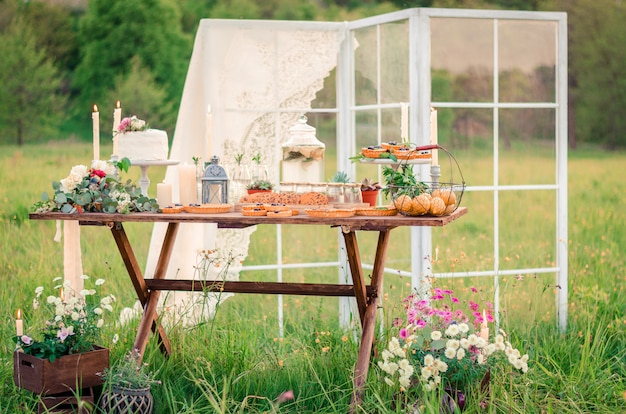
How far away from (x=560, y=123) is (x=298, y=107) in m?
1.79

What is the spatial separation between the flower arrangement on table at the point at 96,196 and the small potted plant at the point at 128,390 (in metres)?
0.77

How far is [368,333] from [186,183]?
124 centimetres

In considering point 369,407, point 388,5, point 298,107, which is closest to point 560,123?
point 298,107

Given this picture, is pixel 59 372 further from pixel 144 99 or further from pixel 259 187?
pixel 144 99

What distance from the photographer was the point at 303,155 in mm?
4488

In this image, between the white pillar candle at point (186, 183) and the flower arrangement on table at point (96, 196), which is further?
the white pillar candle at point (186, 183)

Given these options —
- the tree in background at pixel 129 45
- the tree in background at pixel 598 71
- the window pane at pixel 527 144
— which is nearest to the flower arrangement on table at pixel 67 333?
the window pane at pixel 527 144

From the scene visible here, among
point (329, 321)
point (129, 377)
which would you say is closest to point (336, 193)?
point (129, 377)

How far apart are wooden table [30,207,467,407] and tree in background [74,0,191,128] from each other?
7.81 metres

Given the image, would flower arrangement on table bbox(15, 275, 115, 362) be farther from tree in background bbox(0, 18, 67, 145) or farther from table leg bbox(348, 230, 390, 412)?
tree in background bbox(0, 18, 67, 145)

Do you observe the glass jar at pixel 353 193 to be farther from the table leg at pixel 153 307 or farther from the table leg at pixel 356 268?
the table leg at pixel 153 307

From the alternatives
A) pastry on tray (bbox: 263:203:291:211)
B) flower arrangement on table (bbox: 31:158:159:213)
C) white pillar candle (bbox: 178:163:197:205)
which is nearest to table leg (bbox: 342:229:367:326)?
pastry on tray (bbox: 263:203:291:211)

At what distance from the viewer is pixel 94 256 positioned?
826cm

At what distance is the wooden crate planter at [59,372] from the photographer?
4.14m
